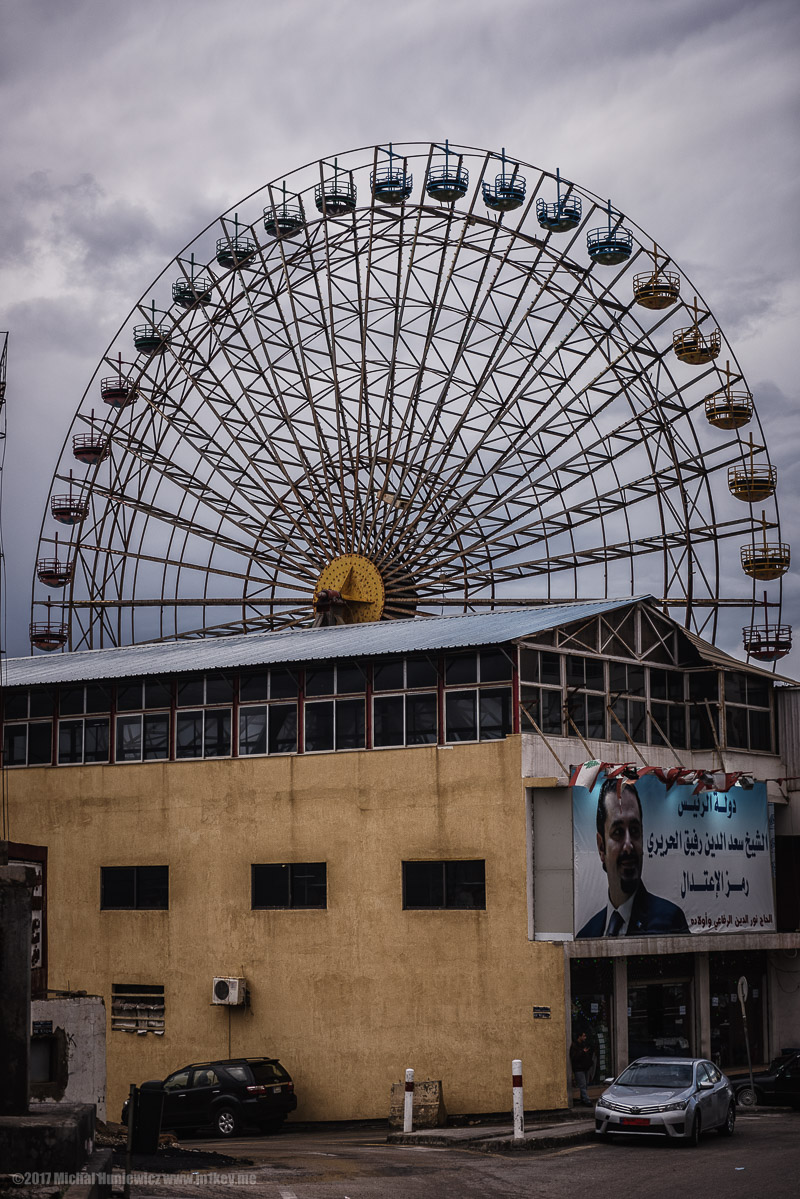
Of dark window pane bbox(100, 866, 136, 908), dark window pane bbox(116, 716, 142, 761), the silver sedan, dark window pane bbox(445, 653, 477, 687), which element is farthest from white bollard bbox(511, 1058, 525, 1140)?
dark window pane bbox(116, 716, 142, 761)

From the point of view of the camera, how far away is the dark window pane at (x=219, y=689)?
109ft

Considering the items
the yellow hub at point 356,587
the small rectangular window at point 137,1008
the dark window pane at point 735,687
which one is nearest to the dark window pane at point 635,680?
the dark window pane at point 735,687

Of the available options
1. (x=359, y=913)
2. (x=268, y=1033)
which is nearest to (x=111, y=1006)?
(x=268, y=1033)

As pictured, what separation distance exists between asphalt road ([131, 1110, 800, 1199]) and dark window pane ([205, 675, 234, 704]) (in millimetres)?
11088

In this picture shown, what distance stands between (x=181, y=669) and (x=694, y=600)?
15081mm

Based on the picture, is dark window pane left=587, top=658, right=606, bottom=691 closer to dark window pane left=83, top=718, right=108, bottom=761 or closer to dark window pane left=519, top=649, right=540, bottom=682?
dark window pane left=519, top=649, right=540, bottom=682

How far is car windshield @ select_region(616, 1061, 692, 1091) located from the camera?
72.2 ft

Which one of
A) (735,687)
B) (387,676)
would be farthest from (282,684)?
(735,687)

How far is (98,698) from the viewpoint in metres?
34.8

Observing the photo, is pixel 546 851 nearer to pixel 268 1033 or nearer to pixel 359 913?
pixel 359 913

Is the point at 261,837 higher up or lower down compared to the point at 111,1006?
higher up

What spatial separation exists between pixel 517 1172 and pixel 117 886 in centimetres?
1640

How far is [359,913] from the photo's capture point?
30.6 m

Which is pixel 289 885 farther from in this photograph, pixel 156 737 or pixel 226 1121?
pixel 226 1121
